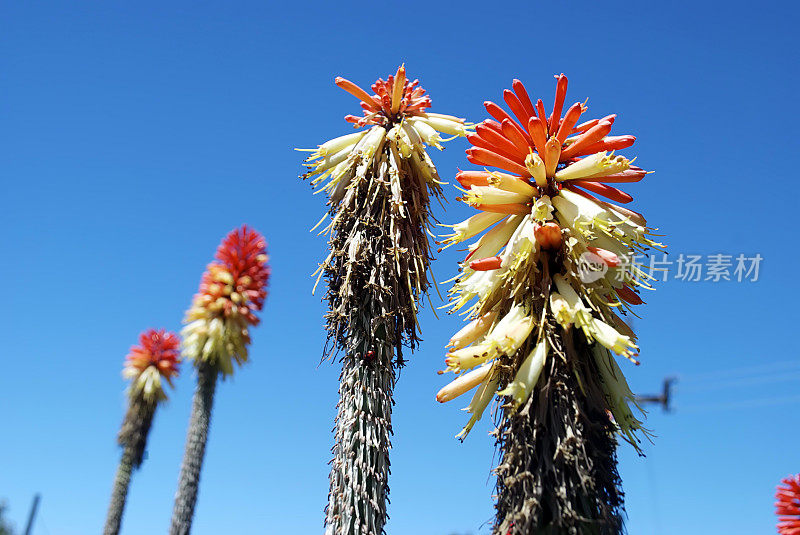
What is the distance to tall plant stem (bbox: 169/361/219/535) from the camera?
1399cm

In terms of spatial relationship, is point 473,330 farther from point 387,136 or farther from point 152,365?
point 152,365

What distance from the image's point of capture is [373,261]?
725cm

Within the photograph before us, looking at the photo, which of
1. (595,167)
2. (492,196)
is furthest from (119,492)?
(595,167)

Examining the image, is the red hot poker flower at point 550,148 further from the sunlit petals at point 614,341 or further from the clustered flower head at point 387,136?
the clustered flower head at point 387,136

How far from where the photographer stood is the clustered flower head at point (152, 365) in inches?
748

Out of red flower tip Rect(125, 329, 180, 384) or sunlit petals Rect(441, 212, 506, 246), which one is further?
red flower tip Rect(125, 329, 180, 384)

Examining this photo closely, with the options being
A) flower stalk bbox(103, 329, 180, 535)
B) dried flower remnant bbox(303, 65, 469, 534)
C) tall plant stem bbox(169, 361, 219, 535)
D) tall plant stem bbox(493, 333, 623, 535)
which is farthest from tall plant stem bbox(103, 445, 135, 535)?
tall plant stem bbox(493, 333, 623, 535)

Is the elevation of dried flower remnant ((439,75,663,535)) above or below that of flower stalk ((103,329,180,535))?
below

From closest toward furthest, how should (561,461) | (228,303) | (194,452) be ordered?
(561,461) < (194,452) < (228,303)

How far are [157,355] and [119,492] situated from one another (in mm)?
3882

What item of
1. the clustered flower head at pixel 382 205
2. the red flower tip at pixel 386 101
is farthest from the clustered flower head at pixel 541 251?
the red flower tip at pixel 386 101

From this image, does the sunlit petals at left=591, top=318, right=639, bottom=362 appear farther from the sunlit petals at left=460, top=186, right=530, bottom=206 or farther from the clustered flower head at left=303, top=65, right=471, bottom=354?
the clustered flower head at left=303, top=65, right=471, bottom=354

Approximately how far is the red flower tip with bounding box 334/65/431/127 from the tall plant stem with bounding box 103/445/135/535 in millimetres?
14337

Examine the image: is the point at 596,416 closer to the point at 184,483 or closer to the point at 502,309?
the point at 502,309
